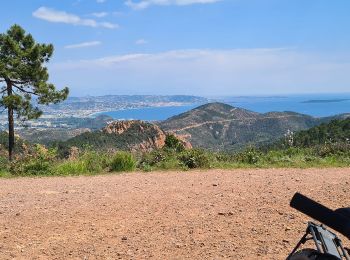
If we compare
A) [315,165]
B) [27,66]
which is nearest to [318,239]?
[315,165]

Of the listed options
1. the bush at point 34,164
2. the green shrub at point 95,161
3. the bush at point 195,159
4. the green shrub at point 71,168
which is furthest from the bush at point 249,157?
the bush at point 34,164

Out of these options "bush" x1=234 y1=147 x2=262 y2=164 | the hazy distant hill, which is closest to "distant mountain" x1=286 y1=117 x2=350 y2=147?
the hazy distant hill

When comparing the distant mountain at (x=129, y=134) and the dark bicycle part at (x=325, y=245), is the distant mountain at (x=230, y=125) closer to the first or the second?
the distant mountain at (x=129, y=134)

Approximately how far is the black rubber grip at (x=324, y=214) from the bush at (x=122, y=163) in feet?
27.4

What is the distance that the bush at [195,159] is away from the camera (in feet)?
32.2

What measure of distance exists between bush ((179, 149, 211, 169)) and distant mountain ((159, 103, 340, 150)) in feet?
232

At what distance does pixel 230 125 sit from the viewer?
10362cm

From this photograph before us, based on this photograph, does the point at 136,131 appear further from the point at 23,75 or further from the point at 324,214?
the point at 324,214

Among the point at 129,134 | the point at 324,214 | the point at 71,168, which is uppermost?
the point at 324,214

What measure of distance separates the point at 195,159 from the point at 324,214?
844cm

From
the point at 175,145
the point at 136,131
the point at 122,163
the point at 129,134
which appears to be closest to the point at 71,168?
the point at 122,163

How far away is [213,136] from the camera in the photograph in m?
91.9

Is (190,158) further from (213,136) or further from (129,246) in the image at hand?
(213,136)

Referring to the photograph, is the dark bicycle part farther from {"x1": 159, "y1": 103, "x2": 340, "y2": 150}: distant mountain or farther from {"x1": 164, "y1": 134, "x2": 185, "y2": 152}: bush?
{"x1": 159, "y1": 103, "x2": 340, "y2": 150}: distant mountain
